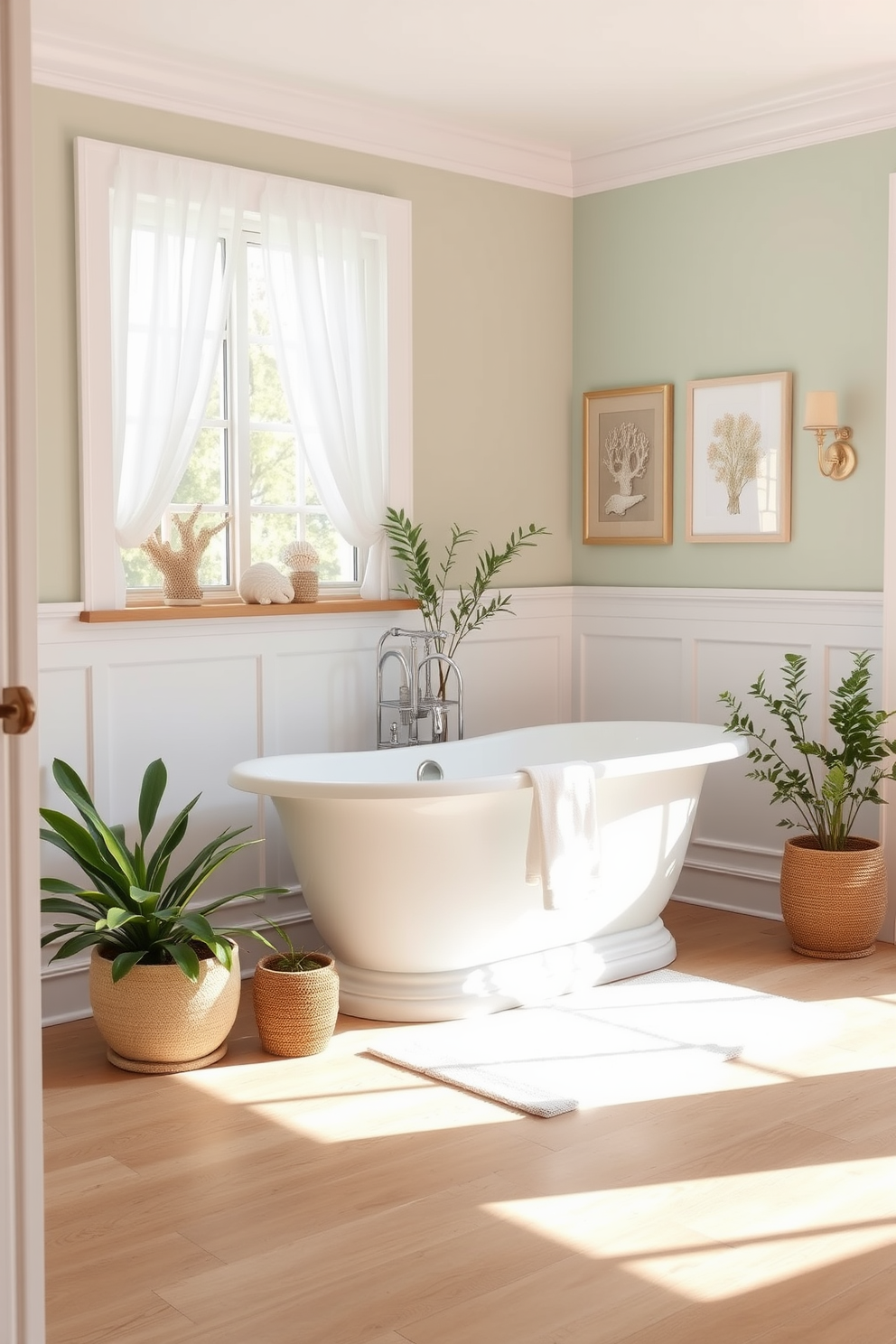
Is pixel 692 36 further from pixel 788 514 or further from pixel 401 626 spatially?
pixel 401 626

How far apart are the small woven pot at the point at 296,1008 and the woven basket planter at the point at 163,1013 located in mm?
94

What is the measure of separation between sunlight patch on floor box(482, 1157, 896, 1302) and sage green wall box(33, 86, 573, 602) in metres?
2.23

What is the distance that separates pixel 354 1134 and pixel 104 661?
1.60m

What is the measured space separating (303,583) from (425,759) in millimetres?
673

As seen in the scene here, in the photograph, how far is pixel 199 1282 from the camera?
2.48 meters

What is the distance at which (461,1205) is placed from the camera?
9.11ft

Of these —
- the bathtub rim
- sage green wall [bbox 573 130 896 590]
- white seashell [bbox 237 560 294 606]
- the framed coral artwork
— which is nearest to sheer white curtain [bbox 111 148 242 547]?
white seashell [bbox 237 560 294 606]

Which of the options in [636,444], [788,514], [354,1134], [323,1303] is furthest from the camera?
[636,444]

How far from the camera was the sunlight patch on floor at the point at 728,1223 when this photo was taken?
8.26ft

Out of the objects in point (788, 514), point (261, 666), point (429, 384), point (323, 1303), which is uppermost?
point (429, 384)

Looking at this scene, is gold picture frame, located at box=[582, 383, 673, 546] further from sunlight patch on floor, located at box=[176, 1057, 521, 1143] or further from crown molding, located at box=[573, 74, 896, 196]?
sunlight patch on floor, located at box=[176, 1057, 521, 1143]

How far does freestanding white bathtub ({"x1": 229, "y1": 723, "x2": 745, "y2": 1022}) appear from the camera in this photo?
3688 millimetres

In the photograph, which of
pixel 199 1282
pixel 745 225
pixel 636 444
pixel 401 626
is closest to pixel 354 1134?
pixel 199 1282

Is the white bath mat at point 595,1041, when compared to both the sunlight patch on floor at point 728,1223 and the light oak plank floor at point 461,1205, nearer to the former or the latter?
the light oak plank floor at point 461,1205
